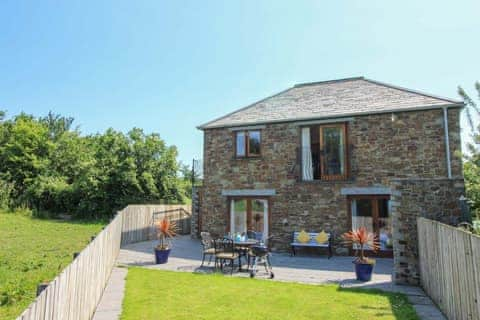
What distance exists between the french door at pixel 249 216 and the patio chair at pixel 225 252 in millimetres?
3109

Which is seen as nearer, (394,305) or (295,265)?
(394,305)

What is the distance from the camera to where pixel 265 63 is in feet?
44.2

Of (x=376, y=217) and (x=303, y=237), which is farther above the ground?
(x=376, y=217)

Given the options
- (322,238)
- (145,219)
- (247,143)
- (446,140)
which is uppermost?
(247,143)

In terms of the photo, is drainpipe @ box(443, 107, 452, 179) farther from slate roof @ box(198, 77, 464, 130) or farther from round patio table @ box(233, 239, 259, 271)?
round patio table @ box(233, 239, 259, 271)

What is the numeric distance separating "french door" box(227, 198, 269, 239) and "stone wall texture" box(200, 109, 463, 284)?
34 centimetres

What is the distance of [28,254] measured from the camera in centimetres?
1027

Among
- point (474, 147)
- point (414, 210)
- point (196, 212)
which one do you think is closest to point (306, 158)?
point (414, 210)

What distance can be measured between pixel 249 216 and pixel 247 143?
3412 mm

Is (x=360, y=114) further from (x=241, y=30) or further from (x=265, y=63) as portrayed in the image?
(x=241, y=30)

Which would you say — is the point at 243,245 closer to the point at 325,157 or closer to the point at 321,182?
the point at 321,182

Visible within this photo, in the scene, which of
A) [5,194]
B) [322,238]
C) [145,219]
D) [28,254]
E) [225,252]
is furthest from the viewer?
[5,194]

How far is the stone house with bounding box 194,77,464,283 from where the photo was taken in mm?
12680

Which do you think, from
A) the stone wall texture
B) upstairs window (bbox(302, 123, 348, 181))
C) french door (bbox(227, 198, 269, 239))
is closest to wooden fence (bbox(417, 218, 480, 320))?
the stone wall texture
